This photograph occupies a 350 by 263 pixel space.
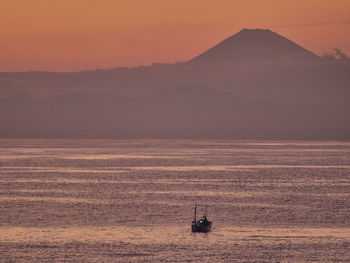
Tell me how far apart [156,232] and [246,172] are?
347 ft

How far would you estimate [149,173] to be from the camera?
172m

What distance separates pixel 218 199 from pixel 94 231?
3773cm

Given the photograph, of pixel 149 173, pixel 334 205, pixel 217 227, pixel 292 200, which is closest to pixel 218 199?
pixel 292 200

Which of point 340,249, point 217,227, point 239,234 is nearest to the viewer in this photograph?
point 340,249

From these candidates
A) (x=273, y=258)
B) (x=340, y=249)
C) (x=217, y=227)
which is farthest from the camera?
(x=217, y=227)

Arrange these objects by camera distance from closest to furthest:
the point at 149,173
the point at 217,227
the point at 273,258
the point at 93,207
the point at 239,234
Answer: the point at 273,258 < the point at 239,234 < the point at 217,227 < the point at 93,207 < the point at 149,173

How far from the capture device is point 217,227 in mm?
77812

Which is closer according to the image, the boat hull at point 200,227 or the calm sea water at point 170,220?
the calm sea water at point 170,220

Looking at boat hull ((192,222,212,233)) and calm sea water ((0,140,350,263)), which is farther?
boat hull ((192,222,212,233))

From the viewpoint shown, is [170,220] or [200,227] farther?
[170,220]

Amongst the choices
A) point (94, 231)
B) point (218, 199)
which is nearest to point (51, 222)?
point (94, 231)

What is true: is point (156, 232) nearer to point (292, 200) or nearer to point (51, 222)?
point (51, 222)

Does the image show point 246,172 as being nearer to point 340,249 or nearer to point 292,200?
point 292,200

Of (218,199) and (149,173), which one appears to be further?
(149,173)
